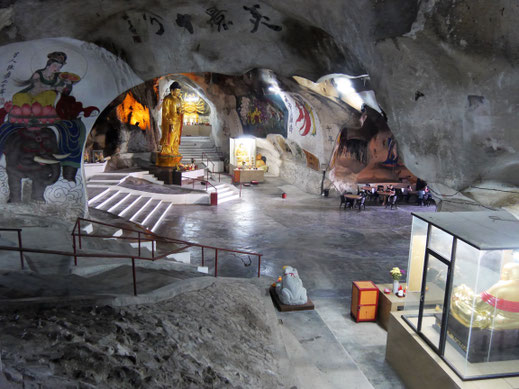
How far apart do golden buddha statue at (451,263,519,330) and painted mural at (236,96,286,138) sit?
16175 mm

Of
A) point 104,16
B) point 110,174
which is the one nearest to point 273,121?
point 110,174

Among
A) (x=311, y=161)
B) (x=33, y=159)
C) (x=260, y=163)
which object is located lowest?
(x=260, y=163)

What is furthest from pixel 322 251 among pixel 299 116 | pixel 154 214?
pixel 299 116

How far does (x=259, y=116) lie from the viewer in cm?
2203

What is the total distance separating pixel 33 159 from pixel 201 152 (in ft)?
52.8

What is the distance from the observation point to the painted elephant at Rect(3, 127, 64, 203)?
34.2ft

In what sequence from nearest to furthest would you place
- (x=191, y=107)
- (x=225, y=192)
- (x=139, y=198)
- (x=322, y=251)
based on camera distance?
(x=322, y=251)
(x=139, y=198)
(x=225, y=192)
(x=191, y=107)

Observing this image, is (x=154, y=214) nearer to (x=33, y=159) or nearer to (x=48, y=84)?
(x=33, y=159)

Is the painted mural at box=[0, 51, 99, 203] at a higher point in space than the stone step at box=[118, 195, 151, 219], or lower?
higher

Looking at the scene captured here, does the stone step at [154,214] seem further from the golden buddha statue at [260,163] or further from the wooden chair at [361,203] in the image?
the golden buddha statue at [260,163]

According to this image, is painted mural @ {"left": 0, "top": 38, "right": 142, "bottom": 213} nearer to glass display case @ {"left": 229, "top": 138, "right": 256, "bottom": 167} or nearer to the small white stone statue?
the small white stone statue

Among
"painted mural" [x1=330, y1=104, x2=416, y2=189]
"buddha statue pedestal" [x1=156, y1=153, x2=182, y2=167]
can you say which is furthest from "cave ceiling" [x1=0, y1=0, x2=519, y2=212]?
"painted mural" [x1=330, y1=104, x2=416, y2=189]

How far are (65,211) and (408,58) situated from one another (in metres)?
9.72

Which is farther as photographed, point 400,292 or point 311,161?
point 311,161
